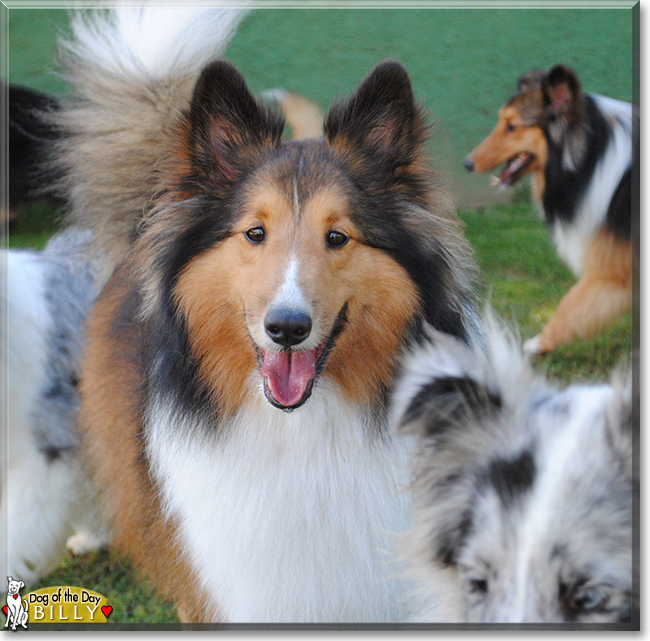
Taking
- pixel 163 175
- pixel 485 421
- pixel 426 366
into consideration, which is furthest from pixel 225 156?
pixel 485 421

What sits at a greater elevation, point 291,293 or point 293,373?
point 291,293

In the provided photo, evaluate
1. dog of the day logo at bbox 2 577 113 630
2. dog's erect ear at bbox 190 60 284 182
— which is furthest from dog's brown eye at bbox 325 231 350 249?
dog of the day logo at bbox 2 577 113 630

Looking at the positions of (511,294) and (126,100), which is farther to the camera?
(511,294)

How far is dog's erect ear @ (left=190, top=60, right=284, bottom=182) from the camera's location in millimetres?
2086

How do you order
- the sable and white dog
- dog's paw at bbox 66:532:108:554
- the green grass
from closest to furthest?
the sable and white dog < the green grass < dog's paw at bbox 66:532:108:554

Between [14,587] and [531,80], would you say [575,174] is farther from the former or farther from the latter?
[14,587]

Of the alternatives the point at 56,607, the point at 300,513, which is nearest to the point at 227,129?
the point at 300,513

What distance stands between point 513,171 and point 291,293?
2859 mm

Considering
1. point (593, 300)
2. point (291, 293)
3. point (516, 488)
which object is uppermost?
point (291, 293)

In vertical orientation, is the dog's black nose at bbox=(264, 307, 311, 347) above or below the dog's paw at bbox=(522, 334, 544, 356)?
above

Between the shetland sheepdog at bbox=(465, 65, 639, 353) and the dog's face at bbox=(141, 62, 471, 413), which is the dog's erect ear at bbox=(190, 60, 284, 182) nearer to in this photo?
the dog's face at bbox=(141, 62, 471, 413)

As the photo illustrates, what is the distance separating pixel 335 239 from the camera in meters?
1.96

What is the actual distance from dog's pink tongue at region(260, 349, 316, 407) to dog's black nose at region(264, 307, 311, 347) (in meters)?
0.12

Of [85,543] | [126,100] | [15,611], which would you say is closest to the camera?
[15,611]
